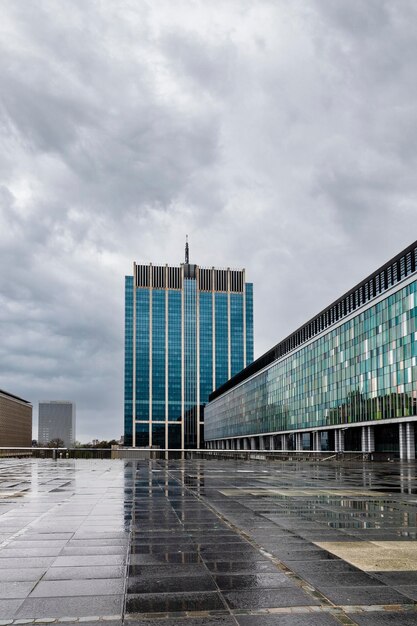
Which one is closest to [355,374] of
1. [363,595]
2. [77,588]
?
[363,595]

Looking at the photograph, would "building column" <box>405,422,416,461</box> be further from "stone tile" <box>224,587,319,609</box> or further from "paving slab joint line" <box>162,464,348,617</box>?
"stone tile" <box>224,587,319,609</box>

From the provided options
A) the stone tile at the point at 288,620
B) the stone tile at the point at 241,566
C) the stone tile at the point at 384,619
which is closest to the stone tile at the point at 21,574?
the stone tile at the point at 241,566

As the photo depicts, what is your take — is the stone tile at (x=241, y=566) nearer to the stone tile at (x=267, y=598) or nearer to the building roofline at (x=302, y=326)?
the stone tile at (x=267, y=598)

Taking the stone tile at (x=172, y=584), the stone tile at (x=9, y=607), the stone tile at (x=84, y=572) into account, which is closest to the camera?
the stone tile at (x=9, y=607)

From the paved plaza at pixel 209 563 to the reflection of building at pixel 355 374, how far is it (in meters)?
58.7

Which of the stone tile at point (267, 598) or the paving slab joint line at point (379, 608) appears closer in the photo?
the paving slab joint line at point (379, 608)

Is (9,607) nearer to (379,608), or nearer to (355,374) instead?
(379,608)

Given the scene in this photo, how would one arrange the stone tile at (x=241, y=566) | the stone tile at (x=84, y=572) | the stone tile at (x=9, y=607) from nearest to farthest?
the stone tile at (x=9, y=607) → the stone tile at (x=84, y=572) → the stone tile at (x=241, y=566)

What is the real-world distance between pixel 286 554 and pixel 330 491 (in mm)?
14428

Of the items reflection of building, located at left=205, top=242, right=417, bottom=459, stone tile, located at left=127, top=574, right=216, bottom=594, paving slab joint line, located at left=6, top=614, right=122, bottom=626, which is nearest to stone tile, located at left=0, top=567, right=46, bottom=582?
stone tile, located at left=127, top=574, right=216, bottom=594

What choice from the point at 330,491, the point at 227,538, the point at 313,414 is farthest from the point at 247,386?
the point at 227,538

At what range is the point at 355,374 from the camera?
90.0m

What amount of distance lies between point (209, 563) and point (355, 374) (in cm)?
8321

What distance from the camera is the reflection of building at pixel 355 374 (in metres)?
73.9
